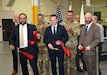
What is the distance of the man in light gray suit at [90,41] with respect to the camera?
476 centimetres

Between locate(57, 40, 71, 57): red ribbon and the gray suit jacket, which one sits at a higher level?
the gray suit jacket

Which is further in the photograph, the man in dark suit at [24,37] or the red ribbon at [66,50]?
the man in dark suit at [24,37]

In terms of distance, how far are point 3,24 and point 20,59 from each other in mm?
14482

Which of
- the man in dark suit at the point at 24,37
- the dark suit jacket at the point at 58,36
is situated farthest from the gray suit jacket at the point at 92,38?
the man in dark suit at the point at 24,37

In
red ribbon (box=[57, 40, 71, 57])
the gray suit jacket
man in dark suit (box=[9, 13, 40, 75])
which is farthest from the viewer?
man in dark suit (box=[9, 13, 40, 75])

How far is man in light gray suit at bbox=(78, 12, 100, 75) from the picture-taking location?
4.76 m

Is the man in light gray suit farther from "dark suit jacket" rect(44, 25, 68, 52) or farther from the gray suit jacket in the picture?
"dark suit jacket" rect(44, 25, 68, 52)

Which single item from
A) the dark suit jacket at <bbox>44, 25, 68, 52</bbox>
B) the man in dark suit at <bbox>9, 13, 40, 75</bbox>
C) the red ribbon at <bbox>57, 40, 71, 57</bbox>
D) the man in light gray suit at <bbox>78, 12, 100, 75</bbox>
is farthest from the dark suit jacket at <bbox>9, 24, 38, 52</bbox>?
the man in light gray suit at <bbox>78, 12, 100, 75</bbox>

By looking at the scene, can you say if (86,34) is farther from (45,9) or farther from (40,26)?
(45,9)

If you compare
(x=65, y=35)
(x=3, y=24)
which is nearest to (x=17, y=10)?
(x=3, y=24)

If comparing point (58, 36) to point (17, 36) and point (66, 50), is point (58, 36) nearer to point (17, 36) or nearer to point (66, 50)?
point (66, 50)

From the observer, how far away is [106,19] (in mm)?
18922

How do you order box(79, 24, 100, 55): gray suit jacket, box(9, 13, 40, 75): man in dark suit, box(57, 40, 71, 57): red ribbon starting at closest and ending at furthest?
box(79, 24, 100, 55): gray suit jacket, box(57, 40, 71, 57): red ribbon, box(9, 13, 40, 75): man in dark suit

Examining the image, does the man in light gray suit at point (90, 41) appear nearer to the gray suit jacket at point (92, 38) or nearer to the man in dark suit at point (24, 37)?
the gray suit jacket at point (92, 38)
